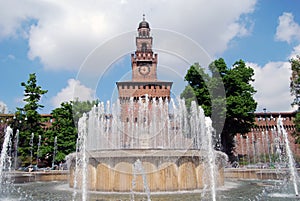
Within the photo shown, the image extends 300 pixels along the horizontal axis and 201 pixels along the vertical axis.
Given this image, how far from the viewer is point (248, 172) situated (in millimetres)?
16328

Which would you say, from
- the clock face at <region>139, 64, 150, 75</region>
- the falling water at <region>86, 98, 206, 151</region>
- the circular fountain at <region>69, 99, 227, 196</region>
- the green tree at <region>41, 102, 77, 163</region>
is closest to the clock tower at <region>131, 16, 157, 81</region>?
the clock face at <region>139, 64, 150, 75</region>

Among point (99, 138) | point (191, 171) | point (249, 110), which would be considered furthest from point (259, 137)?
point (191, 171)

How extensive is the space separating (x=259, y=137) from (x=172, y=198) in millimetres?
35259

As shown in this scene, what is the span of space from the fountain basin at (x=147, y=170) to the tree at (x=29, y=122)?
18.9m

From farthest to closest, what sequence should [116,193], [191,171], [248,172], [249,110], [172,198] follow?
[249,110]
[248,172]
[191,171]
[116,193]
[172,198]

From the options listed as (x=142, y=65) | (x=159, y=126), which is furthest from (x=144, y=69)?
(x=159, y=126)

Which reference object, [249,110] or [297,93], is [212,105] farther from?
[297,93]

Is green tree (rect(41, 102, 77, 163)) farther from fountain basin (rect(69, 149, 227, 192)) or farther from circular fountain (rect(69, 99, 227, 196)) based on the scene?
fountain basin (rect(69, 149, 227, 192))

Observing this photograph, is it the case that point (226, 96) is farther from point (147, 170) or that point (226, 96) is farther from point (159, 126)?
point (147, 170)

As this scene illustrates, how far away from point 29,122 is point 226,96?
20924 mm

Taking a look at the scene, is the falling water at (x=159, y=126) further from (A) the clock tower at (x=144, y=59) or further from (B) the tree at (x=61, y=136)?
(A) the clock tower at (x=144, y=59)

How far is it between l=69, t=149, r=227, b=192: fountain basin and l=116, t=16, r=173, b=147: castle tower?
1608cm

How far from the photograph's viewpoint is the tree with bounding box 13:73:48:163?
25.4 meters

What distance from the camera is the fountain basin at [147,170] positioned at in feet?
28.0
